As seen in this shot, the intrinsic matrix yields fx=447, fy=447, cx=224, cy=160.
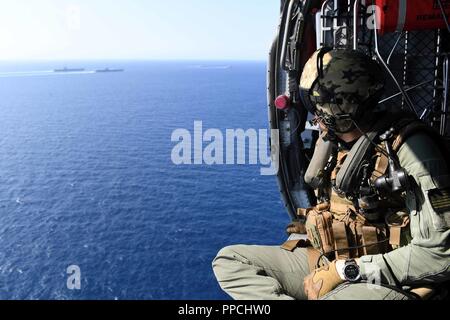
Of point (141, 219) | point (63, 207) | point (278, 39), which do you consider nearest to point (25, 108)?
point (63, 207)

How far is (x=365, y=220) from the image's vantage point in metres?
3.84

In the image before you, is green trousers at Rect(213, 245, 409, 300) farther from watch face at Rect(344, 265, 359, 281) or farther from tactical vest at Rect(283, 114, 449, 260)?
tactical vest at Rect(283, 114, 449, 260)

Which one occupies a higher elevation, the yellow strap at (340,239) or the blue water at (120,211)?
the blue water at (120,211)

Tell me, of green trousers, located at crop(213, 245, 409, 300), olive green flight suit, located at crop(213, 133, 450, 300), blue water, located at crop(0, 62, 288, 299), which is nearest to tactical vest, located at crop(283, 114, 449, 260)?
olive green flight suit, located at crop(213, 133, 450, 300)

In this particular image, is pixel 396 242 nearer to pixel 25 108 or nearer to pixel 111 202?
pixel 111 202

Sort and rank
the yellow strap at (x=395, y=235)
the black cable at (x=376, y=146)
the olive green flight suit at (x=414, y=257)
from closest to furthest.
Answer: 1. the olive green flight suit at (x=414, y=257)
2. the black cable at (x=376, y=146)
3. the yellow strap at (x=395, y=235)

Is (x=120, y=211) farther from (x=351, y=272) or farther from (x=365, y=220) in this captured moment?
(x=351, y=272)

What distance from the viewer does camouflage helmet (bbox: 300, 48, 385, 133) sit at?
366cm

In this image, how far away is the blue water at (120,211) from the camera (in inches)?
1565

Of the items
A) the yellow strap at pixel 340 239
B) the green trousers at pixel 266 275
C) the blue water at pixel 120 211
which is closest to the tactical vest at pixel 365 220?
the yellow strap at pixel 340 239

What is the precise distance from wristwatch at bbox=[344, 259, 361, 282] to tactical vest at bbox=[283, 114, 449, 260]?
366 millimetres

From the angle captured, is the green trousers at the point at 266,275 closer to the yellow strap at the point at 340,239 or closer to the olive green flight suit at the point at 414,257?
the olive green flight suit at the point at 414,257

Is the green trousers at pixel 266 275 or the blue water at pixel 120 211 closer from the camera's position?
the green trousers at pixel 266 275

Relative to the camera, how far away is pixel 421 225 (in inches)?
126
